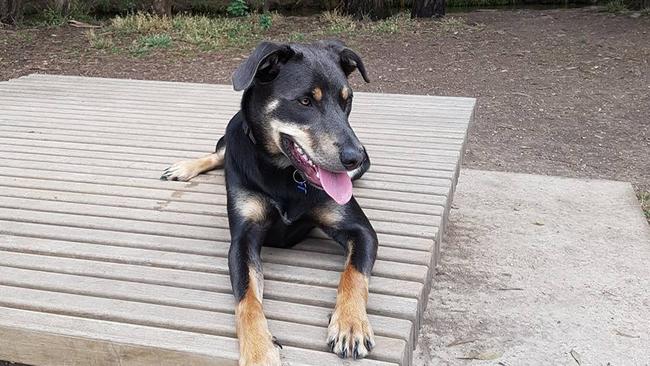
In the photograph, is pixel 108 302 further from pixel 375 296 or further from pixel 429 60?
pixel 429 60

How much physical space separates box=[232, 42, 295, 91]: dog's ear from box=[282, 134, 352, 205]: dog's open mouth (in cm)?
28

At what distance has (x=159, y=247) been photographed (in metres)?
2.57

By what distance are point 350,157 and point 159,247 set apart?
87 centimetres

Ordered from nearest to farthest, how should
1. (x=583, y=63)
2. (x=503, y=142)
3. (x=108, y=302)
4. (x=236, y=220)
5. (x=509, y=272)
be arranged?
(x=108, y=302)
(x=236, y=220)
(x=509, y=272)
(x=503, y=142)
(x=583, y=63)

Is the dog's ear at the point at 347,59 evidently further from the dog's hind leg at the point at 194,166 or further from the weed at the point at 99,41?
the weed at the point at 99,41

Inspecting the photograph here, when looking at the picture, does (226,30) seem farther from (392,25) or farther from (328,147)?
(328,147)

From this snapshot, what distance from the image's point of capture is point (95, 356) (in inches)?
78.2

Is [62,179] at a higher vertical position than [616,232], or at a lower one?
higher

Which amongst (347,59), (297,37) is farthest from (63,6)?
(347,59)

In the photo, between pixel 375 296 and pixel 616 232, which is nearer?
pixel 375 296

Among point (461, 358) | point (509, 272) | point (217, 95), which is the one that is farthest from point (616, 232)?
point (217, 95)

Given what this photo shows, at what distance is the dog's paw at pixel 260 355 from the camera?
1.82 m

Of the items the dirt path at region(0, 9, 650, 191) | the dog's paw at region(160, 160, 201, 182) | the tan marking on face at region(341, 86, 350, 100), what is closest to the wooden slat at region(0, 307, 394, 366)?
the tan marking on face at region(341, 86, 350, 100)

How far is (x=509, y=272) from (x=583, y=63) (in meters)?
6.01
